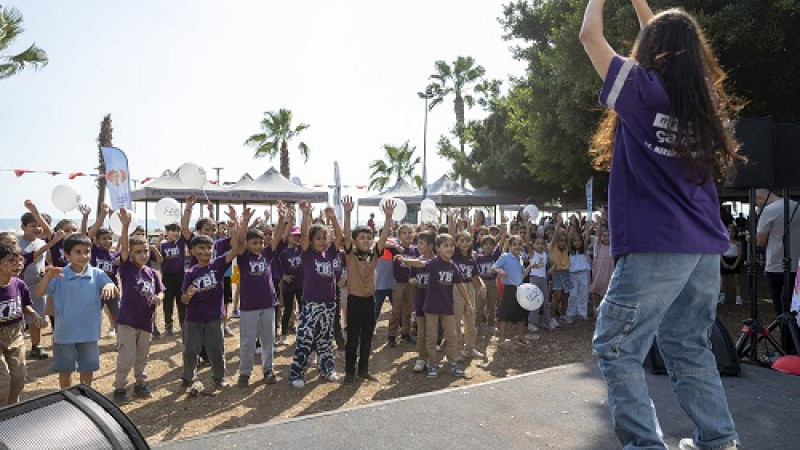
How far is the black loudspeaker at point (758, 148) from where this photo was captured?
5855 mm

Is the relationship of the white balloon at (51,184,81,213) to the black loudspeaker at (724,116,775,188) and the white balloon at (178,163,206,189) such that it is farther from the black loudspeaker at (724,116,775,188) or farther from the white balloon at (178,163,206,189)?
the black loudspeaker at (724,116,775,188)

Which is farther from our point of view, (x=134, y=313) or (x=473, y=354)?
(x=473, y=354)

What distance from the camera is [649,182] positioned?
2174 mm

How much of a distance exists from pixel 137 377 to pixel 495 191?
19.5 m

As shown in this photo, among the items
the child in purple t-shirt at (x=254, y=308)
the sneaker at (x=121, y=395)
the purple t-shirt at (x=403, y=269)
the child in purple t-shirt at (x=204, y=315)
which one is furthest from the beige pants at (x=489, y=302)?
the sneaker at (x=121, y=395)

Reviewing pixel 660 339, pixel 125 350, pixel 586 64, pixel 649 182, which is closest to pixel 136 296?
pixel 125 350

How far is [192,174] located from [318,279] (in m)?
8.58

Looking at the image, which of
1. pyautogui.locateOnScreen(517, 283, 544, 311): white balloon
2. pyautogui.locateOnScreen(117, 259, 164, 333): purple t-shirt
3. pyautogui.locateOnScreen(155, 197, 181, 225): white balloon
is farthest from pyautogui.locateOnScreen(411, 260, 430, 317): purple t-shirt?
pyautogui.locateOnScreen(155, 197, 181, 225): white balloon

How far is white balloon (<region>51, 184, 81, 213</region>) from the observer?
34.3 feet

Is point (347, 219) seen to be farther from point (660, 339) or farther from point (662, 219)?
point (662, 219)

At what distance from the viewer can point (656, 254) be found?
2.15 metres

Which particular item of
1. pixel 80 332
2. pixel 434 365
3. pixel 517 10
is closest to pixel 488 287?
pixel 434 365

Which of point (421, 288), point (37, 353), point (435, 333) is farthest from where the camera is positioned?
point (421, 288)

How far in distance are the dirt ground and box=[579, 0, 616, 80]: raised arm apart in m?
4.19
